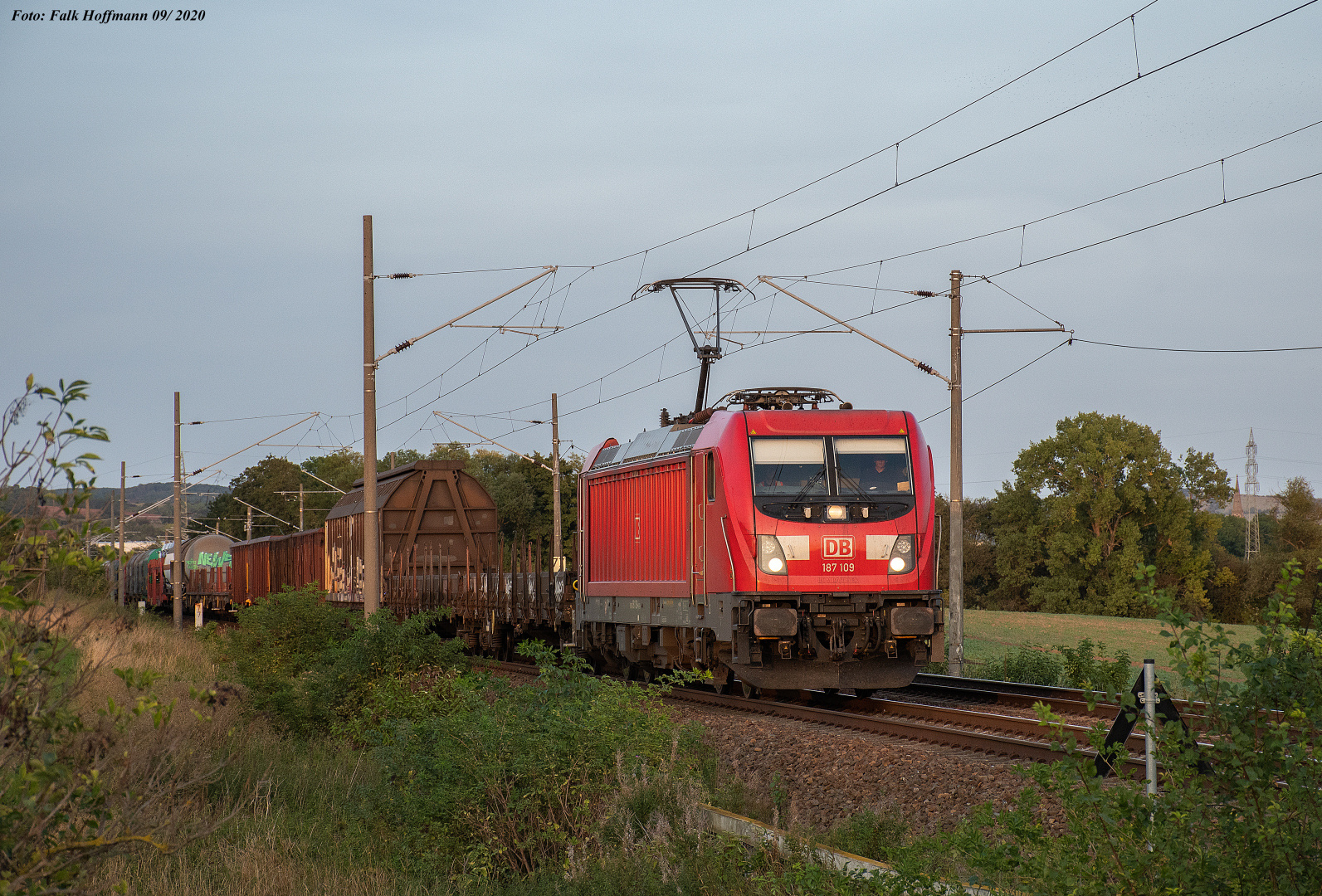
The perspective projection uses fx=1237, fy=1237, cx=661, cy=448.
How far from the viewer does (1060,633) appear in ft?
161

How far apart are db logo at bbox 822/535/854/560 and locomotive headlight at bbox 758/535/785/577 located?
2.01 ft

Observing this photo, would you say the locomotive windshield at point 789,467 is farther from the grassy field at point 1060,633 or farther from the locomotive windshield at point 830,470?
the grassy field at point 1060,633

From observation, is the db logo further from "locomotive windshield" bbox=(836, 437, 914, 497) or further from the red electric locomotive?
"locomotive windshield" bbox=(836, 437, 914, 497)

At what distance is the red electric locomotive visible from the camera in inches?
610

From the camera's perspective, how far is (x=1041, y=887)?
5.64 meters

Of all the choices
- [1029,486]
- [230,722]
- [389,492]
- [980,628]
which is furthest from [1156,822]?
[1029,486]

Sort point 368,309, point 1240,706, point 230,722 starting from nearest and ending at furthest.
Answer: point 1240,706 → point 230,722 → point 368,309

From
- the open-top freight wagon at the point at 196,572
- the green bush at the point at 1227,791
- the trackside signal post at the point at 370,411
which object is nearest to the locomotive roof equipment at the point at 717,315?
the trackside signal post at the point at 370,411

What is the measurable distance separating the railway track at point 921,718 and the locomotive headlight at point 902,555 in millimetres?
1751

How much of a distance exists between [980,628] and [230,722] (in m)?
39.7

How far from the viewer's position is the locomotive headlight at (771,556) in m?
15.4

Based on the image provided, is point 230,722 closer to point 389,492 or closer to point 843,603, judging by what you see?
point 843,603

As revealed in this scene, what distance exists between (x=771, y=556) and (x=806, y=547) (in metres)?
0.51

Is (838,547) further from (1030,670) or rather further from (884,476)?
(1030,670)
